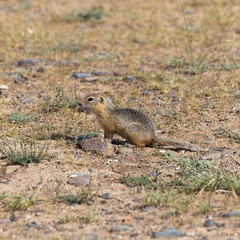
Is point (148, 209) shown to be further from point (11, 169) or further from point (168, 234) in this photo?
point (11, 169)

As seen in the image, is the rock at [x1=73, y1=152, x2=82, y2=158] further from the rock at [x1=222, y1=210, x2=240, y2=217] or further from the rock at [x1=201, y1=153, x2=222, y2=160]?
the rock at [x1=222, y1=210, x2=240, y2=217]

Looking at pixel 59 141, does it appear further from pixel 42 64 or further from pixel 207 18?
pixel 207 18

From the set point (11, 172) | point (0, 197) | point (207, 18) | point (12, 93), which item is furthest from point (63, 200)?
point (207, 18)

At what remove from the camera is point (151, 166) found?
6.07m

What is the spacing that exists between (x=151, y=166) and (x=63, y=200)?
132cm

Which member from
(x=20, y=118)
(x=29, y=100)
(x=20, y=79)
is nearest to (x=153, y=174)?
(x=20, y=118)

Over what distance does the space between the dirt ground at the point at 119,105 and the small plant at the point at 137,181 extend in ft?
0.04

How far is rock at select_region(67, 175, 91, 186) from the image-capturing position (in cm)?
559

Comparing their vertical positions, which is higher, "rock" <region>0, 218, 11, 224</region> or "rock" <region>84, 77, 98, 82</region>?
"rock" <region>84, 77, 98, 82</region>

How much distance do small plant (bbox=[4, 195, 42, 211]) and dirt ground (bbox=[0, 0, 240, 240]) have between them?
1 cm

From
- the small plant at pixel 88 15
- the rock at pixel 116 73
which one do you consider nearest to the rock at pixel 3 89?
the rock at pixel 116 73

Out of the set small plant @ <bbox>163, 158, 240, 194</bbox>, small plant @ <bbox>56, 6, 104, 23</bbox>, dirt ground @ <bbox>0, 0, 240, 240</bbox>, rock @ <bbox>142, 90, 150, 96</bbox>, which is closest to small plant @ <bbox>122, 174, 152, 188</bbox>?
dirt ground @ <bbox>0, 0, 240, 240</bbox>

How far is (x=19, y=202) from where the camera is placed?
5.04 meters

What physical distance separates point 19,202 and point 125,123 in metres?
2.11
